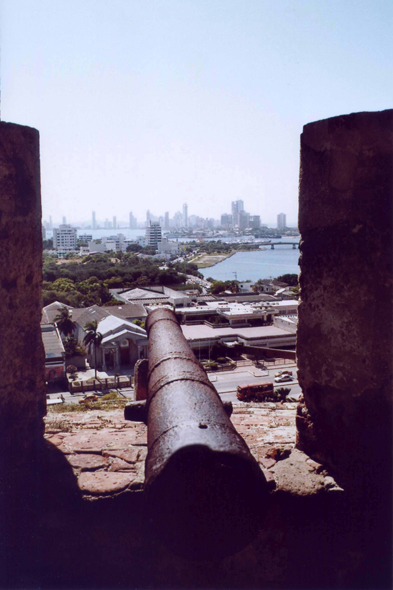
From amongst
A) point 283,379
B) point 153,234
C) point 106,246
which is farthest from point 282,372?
point 153,234

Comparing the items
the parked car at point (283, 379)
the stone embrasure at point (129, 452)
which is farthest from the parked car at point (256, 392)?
the parked car at point (283, 379)

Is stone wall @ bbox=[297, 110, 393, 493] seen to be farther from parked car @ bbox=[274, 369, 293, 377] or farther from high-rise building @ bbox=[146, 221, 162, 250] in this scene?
high-rise building @ bbox=[146, 221, 162, 250]

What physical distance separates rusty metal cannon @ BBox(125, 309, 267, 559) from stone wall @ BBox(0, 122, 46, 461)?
33.4 inches

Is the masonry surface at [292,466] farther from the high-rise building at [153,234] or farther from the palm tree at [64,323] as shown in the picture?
the high-rise building at [153,234]

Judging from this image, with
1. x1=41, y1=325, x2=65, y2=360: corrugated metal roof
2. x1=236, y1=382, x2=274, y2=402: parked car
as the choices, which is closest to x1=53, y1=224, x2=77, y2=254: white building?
x1=41, y1=325, x2=65, y2=360: corrugated metal roof

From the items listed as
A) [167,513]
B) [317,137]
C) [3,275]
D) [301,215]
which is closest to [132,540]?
[167,513]

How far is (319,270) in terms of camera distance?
3.09 meters

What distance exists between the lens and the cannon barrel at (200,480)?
229cm

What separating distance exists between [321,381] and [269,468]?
66 cm

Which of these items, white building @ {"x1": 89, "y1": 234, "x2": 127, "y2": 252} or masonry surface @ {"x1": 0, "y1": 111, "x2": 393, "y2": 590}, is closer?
masonry surface @ {"x1": 0, "y1": 111, "x2": 393, "y2": 590}

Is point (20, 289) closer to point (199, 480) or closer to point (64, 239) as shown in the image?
point (199, 480)

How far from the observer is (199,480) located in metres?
2.74

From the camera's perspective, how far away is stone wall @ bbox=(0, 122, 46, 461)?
2822 mm

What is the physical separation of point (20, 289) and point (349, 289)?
204 centimetres
